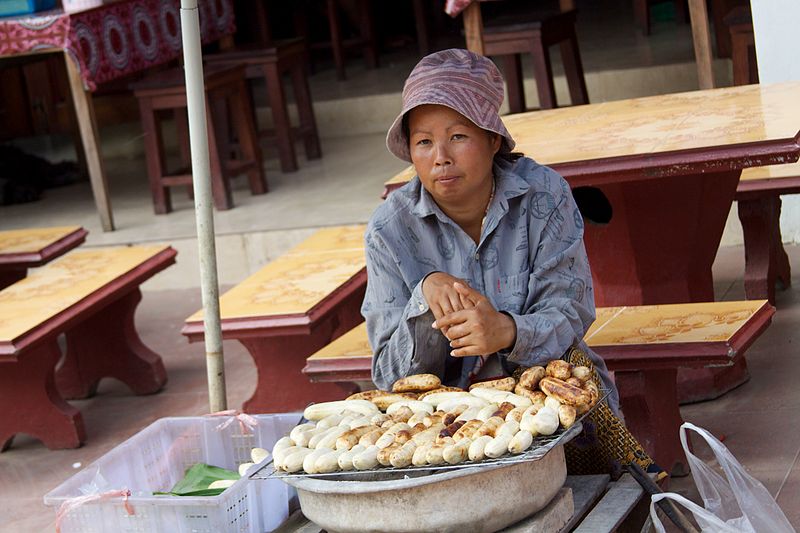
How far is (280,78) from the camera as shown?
7.57 m

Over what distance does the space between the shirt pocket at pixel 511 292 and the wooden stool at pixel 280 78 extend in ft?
15.5

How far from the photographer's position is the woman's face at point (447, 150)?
9.09 ft

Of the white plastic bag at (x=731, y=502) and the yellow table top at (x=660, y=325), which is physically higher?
the yellow table top at (x=660, y=325)

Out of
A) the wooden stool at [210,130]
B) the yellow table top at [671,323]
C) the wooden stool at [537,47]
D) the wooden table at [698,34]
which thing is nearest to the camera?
the yellow table top at [671,323]

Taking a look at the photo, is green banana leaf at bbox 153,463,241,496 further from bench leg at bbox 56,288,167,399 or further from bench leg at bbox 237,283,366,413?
bench leg at bbox 56,288,167,399

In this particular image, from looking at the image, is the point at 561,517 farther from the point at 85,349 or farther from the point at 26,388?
the point at 85,349

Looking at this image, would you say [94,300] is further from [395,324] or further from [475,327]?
[475,327]

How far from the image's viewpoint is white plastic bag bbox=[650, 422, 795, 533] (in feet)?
8.07

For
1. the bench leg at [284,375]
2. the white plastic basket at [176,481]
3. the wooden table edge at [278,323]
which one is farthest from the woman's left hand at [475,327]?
the bench leg at [284,375]

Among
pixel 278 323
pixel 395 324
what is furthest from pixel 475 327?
pixel 278 323

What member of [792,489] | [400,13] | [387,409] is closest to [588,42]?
[400,13]

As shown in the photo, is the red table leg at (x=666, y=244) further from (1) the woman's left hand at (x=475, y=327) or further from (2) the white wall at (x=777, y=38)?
(2) the white wall at (x=777, y=38)

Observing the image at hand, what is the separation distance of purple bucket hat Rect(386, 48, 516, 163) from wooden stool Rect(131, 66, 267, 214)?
4106 mm

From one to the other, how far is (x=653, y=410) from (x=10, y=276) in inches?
137
